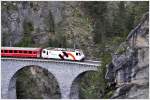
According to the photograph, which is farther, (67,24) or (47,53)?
(67,24)

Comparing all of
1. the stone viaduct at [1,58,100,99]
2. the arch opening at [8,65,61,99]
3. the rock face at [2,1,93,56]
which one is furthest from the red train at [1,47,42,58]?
the rock face at [2,1,93,56]

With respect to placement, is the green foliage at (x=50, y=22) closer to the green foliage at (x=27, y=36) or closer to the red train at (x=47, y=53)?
the green foliage at (x=27, y=36)

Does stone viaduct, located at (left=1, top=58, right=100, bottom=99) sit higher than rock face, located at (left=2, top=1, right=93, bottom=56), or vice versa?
rock face, located at (left=2, top=1, right=93, bottom=56)

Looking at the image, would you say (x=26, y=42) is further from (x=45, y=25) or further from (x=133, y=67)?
(x=133, y=67)

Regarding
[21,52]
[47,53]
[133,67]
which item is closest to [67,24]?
[21,52]

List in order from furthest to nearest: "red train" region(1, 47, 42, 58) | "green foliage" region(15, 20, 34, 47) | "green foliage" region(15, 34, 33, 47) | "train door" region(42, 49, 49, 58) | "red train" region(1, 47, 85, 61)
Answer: "green foliage" region(15, 20, 34, 47) < "green foliage" region(15, 34, 33, 47) < "red train" region(1, 47, 42, 58) < "train door" region(42, 49, 49, 58) < "red train" region(1, 47, 85, 61)

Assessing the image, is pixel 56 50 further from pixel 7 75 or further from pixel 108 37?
pixel 108 37

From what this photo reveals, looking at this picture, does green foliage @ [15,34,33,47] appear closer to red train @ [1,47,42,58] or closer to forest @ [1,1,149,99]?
forest @ [1,1,149,99]

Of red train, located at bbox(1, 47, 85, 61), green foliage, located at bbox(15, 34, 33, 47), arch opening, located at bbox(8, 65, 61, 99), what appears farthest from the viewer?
green foliage, located at bbox(15, 34, 33, 47)
